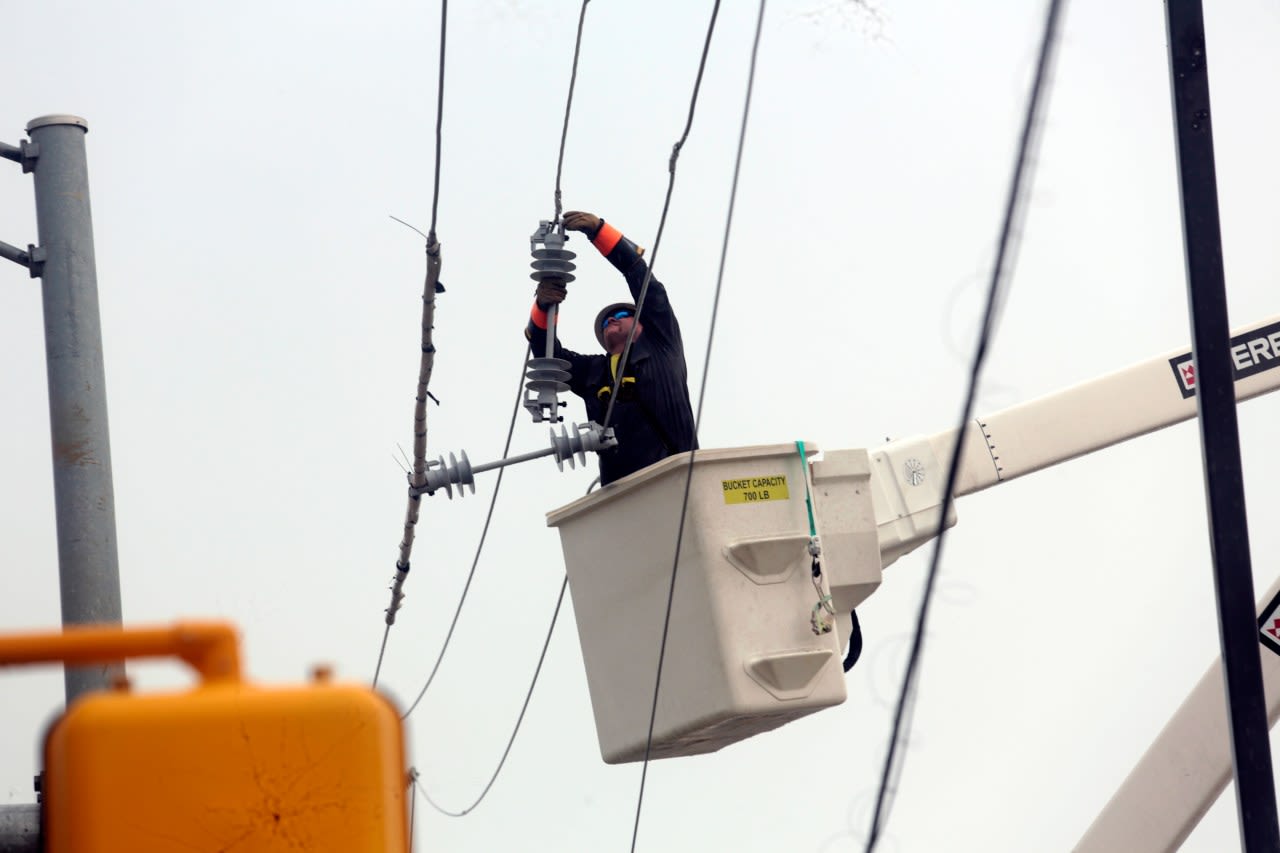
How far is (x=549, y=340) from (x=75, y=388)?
60.3 inches

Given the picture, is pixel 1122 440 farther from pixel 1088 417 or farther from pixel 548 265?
pixel 548 265

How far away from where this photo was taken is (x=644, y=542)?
523 centimetres

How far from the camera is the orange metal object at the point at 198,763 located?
3.70 feet

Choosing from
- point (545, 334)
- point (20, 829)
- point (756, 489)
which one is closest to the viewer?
point (20, 829)

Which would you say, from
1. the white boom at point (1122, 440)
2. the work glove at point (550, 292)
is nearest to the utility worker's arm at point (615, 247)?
the work glove at point (550, 292)

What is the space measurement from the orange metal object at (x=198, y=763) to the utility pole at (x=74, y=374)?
3368 mm

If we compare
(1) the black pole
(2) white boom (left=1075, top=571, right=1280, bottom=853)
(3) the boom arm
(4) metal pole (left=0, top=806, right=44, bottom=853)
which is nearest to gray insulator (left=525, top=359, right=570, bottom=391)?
(3) the boom arm

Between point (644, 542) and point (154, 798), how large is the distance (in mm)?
4121

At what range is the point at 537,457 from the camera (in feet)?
17.7

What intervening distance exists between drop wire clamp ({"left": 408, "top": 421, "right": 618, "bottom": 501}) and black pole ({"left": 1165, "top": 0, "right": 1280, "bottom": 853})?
8.63ft

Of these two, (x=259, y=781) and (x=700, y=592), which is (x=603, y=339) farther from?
(x=259, y=781)

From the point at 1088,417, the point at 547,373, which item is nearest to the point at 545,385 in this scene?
the point at 547,373

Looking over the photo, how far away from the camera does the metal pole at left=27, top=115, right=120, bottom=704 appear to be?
4.80 meters

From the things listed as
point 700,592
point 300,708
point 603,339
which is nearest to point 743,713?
point 700,592
